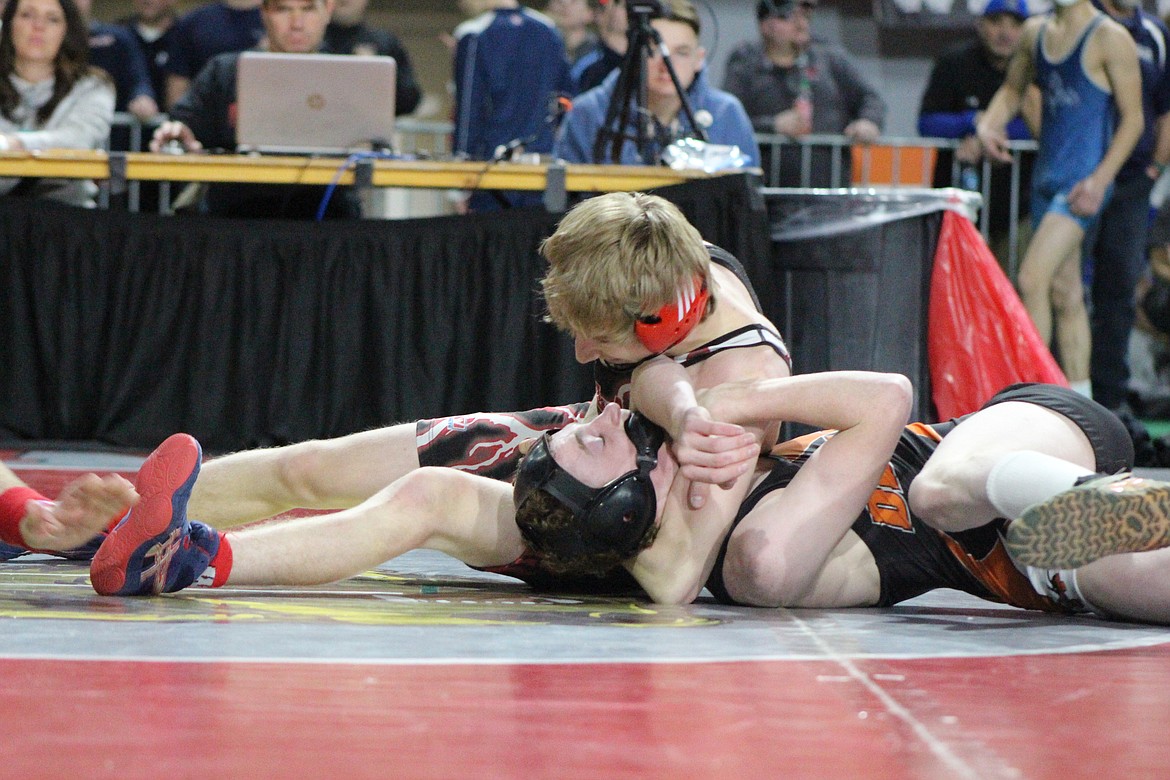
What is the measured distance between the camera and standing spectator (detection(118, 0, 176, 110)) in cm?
780

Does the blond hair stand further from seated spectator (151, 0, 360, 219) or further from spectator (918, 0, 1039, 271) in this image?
spectator (918, 0, 1039, 271)

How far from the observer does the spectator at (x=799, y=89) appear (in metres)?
7.48

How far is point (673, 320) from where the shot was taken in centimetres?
264

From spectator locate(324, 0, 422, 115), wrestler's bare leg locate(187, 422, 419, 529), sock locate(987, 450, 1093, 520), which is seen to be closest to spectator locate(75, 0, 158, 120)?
spectator locate(324, 0, 422, 115)

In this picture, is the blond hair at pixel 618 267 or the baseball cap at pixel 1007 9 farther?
the baseball cap at pixel 1007 9

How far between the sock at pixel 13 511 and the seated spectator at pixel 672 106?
3494mm

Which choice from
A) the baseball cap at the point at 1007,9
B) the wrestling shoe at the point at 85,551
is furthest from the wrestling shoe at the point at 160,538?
the baseball cap at the point at 1007,9

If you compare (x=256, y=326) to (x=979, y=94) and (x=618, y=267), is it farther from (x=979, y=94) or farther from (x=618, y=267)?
(x=979, y=94)

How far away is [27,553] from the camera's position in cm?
327

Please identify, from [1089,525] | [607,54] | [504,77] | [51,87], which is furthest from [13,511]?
[607,54]

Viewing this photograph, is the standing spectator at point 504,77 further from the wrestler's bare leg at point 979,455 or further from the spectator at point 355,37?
the wrestler's bare leg at point 979,455

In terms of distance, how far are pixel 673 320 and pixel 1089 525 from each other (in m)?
0.78

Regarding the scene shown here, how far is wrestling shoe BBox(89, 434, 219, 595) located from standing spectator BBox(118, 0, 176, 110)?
562 centimetres

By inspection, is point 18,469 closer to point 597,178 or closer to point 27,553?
point 27,553
